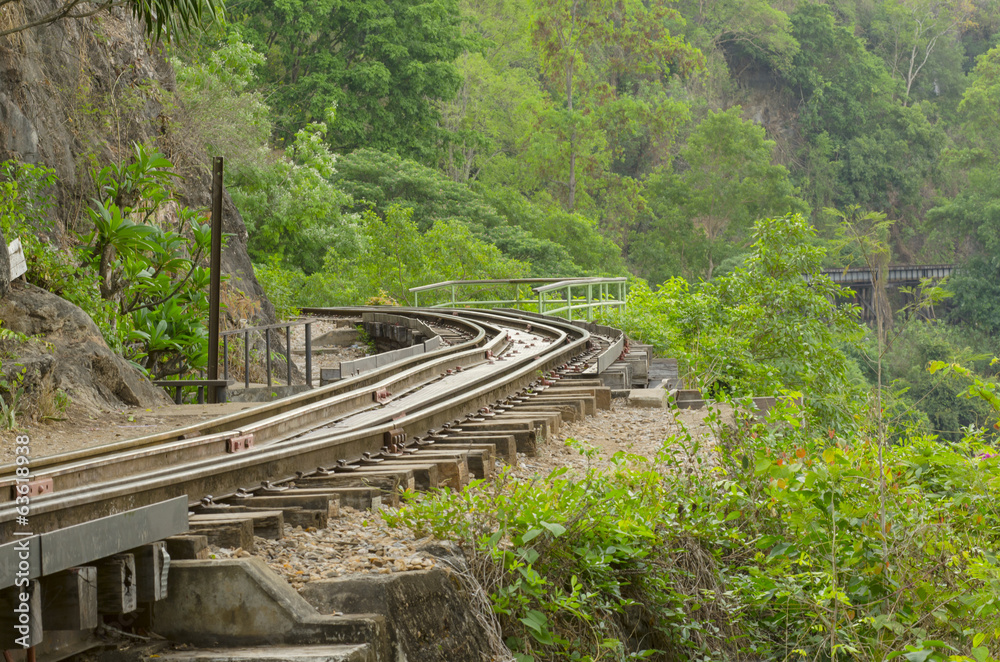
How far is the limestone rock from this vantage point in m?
7.16

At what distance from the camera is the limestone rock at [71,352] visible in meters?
7.16

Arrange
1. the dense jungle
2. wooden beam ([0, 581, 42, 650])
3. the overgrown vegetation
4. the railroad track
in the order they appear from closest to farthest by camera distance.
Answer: wooden beam ([0, 581, 42, 650]) < the railroad track < the dense jungle < the overgrown vegetation

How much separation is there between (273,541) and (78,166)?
926 centimetres

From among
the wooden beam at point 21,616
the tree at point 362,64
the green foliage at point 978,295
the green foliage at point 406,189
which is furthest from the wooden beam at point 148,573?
the green foliage at point 978,295

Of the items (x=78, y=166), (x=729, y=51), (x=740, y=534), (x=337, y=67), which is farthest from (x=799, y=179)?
(x=740, y=534)

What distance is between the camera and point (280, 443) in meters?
5.32

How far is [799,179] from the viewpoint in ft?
213

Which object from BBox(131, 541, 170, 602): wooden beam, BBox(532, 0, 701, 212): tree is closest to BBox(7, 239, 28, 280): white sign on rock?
BBox(131, 541, 170, 602): wooden beam

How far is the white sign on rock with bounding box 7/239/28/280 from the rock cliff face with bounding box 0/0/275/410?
0.50 feet

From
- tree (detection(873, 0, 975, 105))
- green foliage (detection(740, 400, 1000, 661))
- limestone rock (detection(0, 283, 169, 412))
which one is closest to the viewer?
green foliage (detection(740, 400, 1000, 661))

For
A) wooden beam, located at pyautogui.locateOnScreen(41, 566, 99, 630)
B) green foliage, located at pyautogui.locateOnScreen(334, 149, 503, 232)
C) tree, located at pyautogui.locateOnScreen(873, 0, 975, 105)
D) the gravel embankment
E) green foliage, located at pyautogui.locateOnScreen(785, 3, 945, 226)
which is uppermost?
tree, located at pyautogui.locateOnScreen(873, 0, 975, 105)

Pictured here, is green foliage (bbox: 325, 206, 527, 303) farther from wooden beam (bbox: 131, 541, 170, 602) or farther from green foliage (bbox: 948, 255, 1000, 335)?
green foliage (bbox: 948, 255, 1000, 335)

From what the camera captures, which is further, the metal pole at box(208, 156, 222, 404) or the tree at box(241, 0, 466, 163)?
the tree at box(241, 0, 466, 163)

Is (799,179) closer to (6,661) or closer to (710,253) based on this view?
(710,253)
